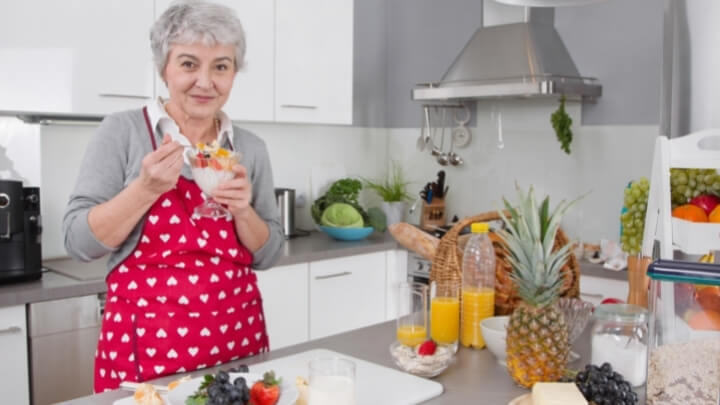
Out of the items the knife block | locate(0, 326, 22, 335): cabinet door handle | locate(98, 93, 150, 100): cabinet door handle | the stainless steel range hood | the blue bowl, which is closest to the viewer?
locate(0, 326, 22, 335): cabinet door handle

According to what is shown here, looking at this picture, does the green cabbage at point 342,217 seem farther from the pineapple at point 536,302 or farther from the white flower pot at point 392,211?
the pineapple at point 536,302

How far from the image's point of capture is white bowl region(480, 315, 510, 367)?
1.57 meters

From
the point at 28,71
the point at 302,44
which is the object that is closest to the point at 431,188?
the point at 302,44

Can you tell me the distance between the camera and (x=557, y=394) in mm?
1213

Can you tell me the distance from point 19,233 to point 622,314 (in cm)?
202

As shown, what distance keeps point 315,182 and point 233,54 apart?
7.57 ft

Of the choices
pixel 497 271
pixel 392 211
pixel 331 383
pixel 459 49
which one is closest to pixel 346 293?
pixel 392 211

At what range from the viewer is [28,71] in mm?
2502

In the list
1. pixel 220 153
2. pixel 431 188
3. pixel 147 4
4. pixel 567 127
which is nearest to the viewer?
pixel 220 153

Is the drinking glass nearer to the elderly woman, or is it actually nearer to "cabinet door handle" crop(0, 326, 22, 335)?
the elderly woman

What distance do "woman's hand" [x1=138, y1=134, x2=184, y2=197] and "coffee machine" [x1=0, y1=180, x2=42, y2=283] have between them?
3.61ft

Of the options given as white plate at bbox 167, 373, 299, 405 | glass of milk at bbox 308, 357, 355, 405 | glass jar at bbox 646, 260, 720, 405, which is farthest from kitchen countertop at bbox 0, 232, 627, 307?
glass jar at bbox 646, 260, 720, 405

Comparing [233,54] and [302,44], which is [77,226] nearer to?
[233,54]

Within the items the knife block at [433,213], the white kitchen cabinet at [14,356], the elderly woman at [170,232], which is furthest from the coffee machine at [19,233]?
the knife block at [433,213]
